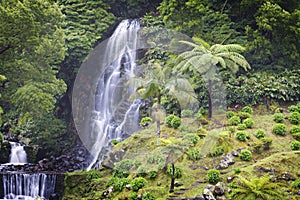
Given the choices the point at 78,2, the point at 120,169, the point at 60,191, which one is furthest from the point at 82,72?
the point at 120,169

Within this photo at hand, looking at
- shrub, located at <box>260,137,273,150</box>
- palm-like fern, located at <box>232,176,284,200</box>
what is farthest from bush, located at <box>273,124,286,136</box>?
palm-like fern, located at <box>232,176,284,200</box>

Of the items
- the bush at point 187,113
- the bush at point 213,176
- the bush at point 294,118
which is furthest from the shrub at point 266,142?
the bush at point 187,113

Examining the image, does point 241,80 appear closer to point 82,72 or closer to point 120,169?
point 120,169

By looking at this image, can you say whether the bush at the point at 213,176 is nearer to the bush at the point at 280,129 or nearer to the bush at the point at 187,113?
the bush at the point at 280,129

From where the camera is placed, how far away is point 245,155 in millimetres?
10609

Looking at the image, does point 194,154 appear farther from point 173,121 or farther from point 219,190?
point 173,121

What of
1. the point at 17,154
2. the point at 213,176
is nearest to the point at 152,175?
the point at 213,176

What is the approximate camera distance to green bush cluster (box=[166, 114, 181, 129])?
12883mm

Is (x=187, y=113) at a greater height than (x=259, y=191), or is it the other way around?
(x=187, y=113)

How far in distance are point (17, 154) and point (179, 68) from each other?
813cm

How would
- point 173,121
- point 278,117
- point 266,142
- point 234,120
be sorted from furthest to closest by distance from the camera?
point 173,121 < point 234,120 < point 278,117 < point 266,142

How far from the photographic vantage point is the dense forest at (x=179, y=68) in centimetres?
1179

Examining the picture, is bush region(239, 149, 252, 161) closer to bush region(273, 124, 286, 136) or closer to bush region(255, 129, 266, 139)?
bush region(255, 129, 266, 139)

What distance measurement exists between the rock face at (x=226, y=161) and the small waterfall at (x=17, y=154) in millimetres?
9114
